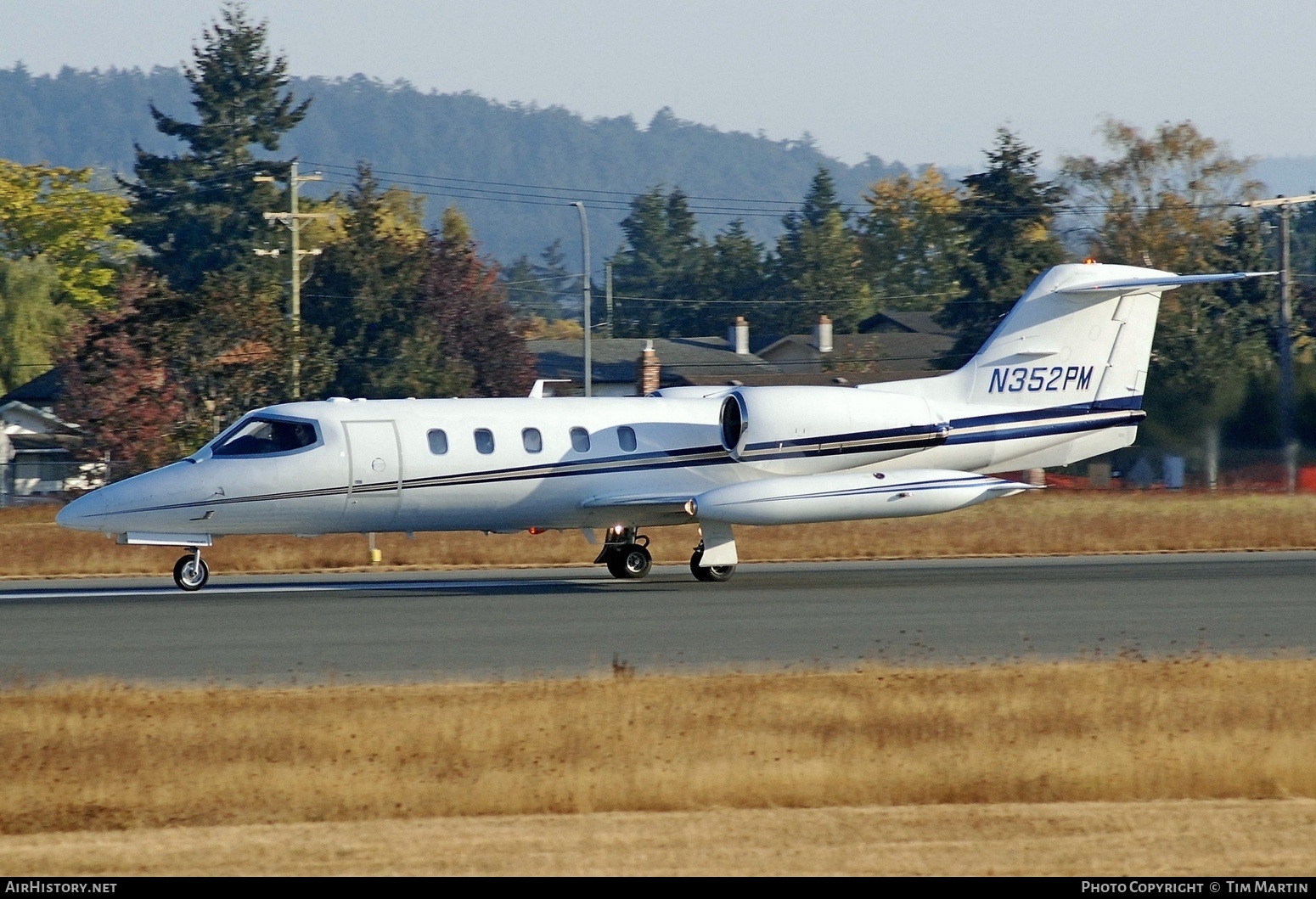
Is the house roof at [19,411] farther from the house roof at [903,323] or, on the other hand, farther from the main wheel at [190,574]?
the house roof at [903,323]

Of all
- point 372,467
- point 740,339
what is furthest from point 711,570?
point 740,339

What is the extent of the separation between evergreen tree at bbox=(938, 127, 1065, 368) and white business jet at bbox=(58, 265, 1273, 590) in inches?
1859

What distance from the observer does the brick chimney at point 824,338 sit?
8256 cm

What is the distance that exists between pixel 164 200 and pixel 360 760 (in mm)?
81304

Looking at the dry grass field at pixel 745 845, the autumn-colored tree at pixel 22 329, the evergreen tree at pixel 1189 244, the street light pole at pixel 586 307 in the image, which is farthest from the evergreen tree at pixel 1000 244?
the dry grass field at pixel 745 845

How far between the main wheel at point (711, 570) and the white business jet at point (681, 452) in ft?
0.09

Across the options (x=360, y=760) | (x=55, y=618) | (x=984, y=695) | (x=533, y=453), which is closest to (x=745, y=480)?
(x=533, y=453)

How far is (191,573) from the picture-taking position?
74.2 ft

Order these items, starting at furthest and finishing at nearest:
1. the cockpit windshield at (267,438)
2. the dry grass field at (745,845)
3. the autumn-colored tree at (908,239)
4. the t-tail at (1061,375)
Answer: the autumn-colored tree at (908,239)
the t-tail at (1061,375)
the cockpit windshield at (267,438)
the dry grass field at (745,845)

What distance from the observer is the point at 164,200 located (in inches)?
3423

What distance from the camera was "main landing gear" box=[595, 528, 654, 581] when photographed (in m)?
24.8

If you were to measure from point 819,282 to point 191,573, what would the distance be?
9235 cm

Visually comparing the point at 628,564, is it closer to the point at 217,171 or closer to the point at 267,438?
the point at 267,438

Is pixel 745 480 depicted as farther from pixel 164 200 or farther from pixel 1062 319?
pixel 164 200
